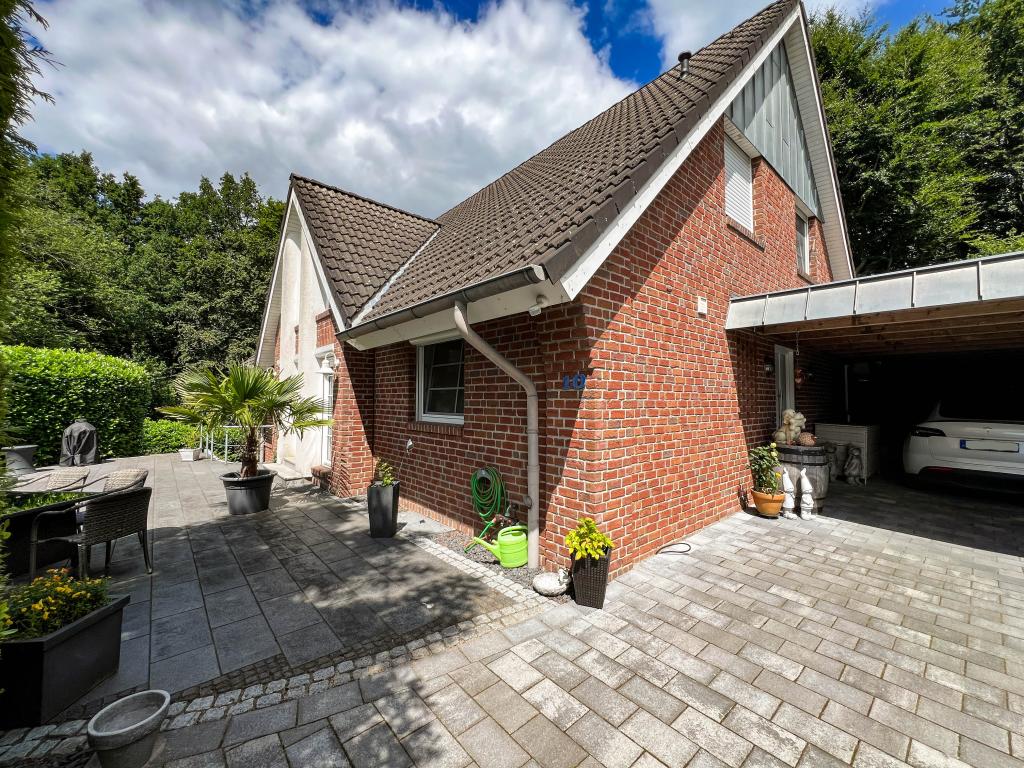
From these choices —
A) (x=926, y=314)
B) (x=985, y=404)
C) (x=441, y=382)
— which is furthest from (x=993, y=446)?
(x=441, y=382)

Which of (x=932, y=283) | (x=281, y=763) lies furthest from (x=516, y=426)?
(x=932, y=283)

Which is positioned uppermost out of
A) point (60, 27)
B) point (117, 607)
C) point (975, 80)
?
point (975, 80)

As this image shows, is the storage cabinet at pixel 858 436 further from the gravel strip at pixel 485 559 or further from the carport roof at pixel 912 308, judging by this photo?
the gravel strip at pixel 485 559

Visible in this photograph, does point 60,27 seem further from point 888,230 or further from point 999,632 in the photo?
point 888,230

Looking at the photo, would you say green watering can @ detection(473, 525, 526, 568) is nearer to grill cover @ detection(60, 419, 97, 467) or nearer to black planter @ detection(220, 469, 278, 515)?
black planter @ detection(220, 469, 278, 515)

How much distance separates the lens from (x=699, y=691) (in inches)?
93.2

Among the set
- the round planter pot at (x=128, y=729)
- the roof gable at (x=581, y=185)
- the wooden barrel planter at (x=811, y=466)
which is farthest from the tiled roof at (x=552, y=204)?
the wooden barrel planter at (x=811, y=466)

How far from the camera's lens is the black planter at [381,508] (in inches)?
196

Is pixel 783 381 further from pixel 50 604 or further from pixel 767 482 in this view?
pixel 50 604

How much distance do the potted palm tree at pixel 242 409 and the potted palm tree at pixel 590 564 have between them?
185 inches

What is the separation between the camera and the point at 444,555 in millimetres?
4480

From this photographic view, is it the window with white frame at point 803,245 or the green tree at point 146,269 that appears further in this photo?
the green tree at point 146,269

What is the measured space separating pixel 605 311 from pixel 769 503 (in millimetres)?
4042

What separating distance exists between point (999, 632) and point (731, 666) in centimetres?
227
